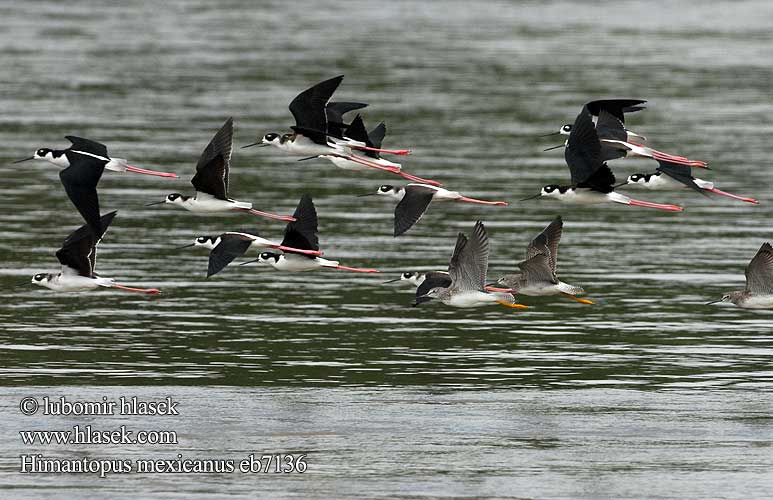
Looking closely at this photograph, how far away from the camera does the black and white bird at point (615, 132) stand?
1636cm

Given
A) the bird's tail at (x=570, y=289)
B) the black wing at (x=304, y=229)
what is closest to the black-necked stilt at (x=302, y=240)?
the black wing at (x=304, y=229)

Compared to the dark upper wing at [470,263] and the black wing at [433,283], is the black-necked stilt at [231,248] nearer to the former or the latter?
the black wing at [433,283]

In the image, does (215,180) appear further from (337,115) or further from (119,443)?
(119,443)

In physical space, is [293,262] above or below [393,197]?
below

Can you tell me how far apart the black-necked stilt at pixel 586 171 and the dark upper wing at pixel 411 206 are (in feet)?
3.99

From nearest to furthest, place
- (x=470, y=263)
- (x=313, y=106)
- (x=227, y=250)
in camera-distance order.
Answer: (x=470, y=263)
(x=227, y=250)
(x=313, y=106)

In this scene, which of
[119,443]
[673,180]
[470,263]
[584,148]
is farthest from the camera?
[673,180]

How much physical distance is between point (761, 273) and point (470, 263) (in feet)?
7.78

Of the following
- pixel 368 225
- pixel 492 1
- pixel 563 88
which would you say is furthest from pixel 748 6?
pixel 368 225

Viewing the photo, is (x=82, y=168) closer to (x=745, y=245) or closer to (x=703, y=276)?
(x=703, y=276)

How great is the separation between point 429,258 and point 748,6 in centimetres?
4692

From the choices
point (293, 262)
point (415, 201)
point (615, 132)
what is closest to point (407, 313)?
point (293, 262)

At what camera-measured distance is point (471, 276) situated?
15.4m

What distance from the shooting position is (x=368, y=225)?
23.6 metres
